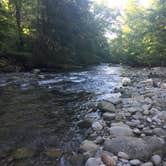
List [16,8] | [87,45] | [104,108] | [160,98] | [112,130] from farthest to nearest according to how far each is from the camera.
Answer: [87,45] < [16,8] < [160,98] < [104,108] < [112,130]

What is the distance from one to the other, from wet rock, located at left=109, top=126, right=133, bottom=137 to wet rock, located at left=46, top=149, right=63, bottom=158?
39.5 inches

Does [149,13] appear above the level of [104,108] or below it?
above

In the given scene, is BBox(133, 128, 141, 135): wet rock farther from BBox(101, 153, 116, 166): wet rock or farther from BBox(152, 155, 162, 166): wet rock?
BBox(101, 153, 116, 166): wet rock

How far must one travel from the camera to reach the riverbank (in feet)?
8.67

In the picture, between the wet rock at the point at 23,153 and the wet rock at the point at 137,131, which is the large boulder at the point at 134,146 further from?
the wet rock at the point at 23,153

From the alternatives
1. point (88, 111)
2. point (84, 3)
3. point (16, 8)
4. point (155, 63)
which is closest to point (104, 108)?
point (88, 111)

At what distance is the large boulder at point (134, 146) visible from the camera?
2.72 metres

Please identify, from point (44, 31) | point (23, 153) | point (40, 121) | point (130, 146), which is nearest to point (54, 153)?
point (23, 153)

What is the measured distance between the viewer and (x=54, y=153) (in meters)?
2.90

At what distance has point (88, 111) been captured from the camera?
4.90 m

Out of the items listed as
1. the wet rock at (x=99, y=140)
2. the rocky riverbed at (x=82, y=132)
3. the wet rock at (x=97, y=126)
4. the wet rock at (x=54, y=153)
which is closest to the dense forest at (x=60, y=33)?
the rocky riverbed at (x=82, y=132)

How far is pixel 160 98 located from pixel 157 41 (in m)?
10.2

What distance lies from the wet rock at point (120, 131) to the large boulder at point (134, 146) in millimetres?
210

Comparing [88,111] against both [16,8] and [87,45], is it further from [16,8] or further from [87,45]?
[87,45]
